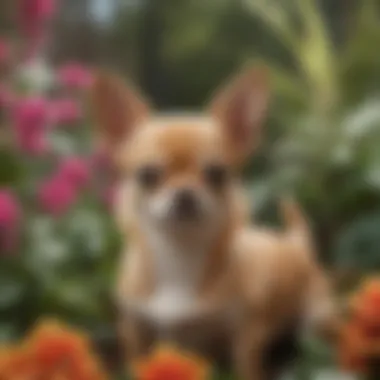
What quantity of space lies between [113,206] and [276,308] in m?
0.20

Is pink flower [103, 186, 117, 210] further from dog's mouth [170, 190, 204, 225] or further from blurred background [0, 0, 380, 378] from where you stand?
dog's mouth [170, 190, 204, 225]

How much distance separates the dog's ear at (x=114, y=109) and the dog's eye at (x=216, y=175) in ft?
0.24

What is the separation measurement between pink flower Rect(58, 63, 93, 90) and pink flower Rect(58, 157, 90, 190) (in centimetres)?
8

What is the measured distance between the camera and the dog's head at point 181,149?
696 mm

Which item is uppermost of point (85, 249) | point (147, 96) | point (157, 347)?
point (147, 96)

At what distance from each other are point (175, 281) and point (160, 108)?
0.72 feet

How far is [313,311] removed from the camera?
0.78m

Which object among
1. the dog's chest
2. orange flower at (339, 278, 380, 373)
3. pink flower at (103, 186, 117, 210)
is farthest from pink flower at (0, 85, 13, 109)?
orange flower at (339, 278, 380, 373)

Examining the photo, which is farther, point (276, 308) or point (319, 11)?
point (319, 11)

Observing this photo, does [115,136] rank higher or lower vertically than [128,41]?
lower

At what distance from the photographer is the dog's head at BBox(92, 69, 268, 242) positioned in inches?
27.4

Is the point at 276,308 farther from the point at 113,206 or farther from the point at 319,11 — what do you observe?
the point at 319,11

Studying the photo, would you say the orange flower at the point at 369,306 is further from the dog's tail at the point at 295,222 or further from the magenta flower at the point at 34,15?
the magenta flower at the point at 34,15

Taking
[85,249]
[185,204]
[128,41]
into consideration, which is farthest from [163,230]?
[128,41]
